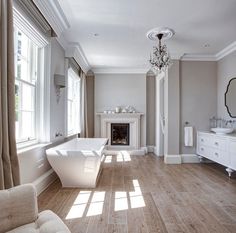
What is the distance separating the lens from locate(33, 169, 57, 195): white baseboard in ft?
10.6

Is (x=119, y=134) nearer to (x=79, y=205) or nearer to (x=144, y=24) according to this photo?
(x=144, y=24)

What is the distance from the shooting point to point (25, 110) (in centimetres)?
317

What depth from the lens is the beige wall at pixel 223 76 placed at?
501cm

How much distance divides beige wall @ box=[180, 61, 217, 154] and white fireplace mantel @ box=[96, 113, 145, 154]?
5.74 ft

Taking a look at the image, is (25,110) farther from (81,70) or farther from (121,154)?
(121,154)

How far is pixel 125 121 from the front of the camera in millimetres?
7105

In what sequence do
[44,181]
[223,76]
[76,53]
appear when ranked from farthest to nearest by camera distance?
[223,76] → [76,53] → [44,181]

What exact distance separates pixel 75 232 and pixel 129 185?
166 centimetres

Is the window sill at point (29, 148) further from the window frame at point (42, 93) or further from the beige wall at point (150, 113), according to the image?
the beige wall at point (150, 113)

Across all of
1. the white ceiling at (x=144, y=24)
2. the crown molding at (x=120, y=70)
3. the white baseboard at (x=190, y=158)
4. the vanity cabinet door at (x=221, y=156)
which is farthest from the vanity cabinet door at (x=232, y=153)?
the crown molding at (x=120, y=70)

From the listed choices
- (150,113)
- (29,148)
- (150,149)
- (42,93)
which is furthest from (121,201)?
(150,113)

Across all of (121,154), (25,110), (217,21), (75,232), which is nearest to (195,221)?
(75,232)

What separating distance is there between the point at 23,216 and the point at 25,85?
2113mm

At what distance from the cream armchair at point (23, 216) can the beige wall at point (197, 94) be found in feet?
15.3
